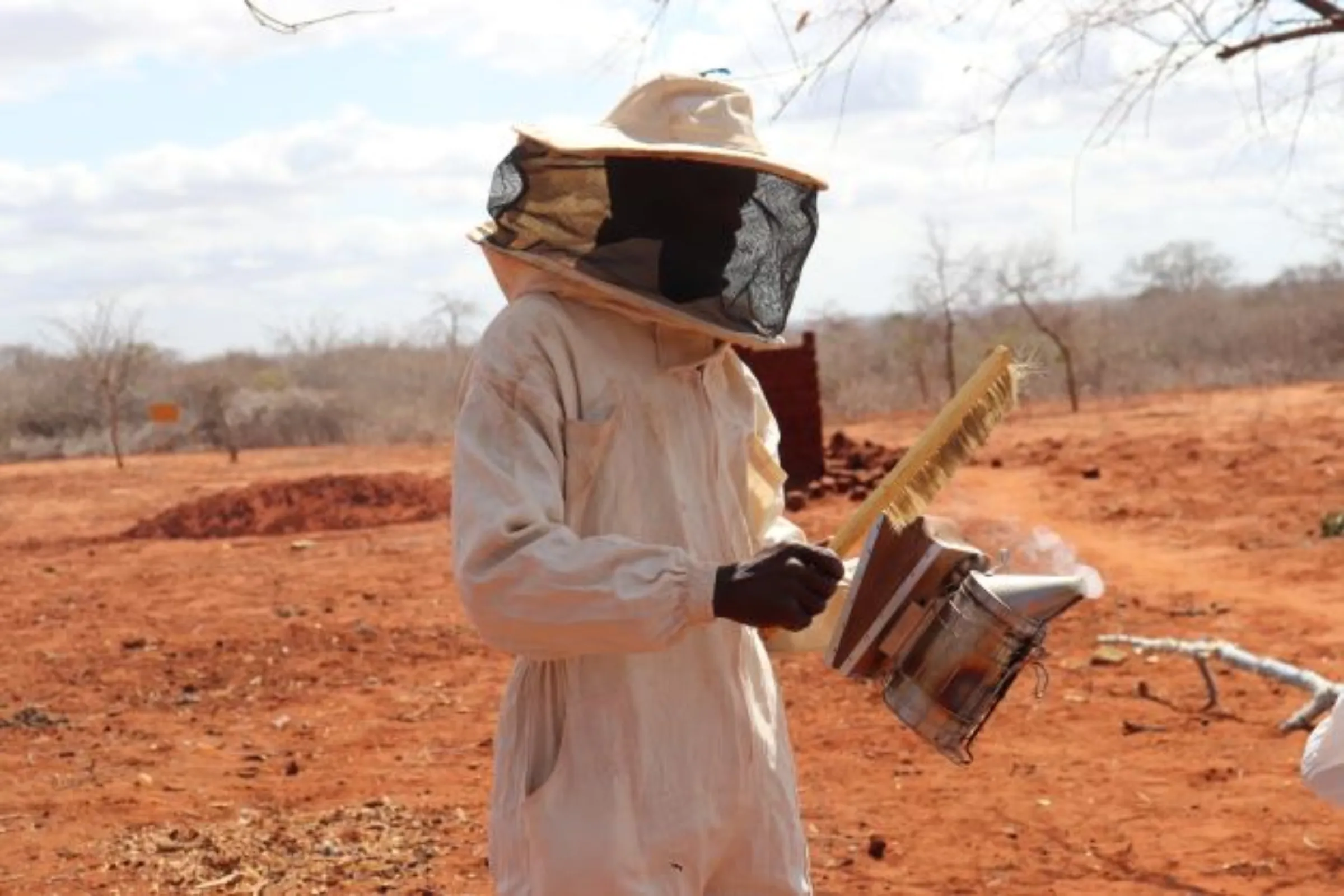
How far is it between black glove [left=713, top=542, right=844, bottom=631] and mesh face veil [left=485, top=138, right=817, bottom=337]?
0.47 metres

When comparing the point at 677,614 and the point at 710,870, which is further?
the point at 710,870

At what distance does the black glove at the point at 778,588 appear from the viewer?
2.54 m

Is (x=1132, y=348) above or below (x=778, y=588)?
below

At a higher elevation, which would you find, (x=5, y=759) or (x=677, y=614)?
(x=677, y=614)

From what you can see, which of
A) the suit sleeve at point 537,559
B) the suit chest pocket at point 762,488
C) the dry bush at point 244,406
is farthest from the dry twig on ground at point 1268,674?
the dry bush at point 244,406

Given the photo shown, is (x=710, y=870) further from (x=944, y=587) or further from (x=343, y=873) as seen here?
(x=343, y=873)

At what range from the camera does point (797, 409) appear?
55.5 ft

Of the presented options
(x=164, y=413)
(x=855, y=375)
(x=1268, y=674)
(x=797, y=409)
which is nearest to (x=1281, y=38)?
(x=1268, y=674)

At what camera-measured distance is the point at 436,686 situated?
31.6 ft

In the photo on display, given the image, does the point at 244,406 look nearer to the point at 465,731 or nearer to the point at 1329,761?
the point at 465,731

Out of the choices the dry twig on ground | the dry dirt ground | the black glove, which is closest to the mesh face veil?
the black glove

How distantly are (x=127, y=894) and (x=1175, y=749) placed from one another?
4077 mm

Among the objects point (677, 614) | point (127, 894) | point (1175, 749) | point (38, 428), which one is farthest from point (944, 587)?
point (38, 428)

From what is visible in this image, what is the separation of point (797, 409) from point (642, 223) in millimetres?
14079
